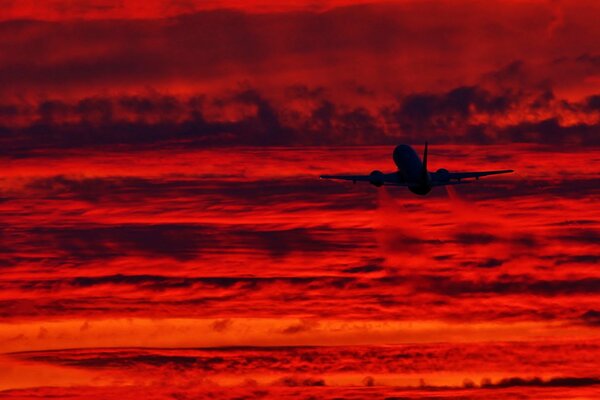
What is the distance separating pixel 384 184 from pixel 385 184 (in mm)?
2625

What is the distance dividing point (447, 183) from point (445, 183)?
1878 millimetres

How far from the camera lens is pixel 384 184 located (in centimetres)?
19950

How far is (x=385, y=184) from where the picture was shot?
19688 centimetres

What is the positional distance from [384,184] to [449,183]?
35.2 feet

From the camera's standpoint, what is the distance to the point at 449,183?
642ft

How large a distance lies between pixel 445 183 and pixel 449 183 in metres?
3.76

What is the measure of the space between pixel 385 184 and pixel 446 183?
394 inches

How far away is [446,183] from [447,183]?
34.5 inches

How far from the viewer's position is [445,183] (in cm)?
19938

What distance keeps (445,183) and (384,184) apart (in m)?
9.82

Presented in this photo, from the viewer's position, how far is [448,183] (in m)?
197

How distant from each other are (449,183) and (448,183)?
1.00 meters

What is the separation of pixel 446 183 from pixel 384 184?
993 cm
